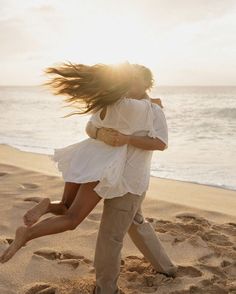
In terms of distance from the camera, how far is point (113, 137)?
3.22m

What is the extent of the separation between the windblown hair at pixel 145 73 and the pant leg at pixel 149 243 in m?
1.05

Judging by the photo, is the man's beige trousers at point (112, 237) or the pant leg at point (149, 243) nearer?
the man's beige trousers at point (112, 237)

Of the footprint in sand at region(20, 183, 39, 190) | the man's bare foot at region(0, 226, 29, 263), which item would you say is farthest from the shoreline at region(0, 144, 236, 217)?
the man's bare foot at region(0, 226, 29, 263)

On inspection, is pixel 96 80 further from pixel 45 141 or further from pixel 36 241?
pixel 45 141

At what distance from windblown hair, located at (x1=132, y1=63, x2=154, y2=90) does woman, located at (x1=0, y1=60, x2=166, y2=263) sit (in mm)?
195

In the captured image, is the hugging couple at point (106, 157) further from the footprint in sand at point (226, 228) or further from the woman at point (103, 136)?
the footprint in sand at point (226, 228)

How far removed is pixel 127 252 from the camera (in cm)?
454

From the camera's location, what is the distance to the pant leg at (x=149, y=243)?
152 inches

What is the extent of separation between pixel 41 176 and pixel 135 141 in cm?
468

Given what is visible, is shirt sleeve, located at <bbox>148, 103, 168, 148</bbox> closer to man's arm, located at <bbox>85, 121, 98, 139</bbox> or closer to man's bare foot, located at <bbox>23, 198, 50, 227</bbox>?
man's arm, located at <bbox>85, 121, 98, 139</bbox>

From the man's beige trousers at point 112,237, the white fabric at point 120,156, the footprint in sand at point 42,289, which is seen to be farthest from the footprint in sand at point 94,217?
the white fabric at point 120,156

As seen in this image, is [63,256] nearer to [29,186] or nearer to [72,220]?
[72,220]

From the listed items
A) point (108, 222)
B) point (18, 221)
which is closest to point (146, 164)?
point (108, 222)

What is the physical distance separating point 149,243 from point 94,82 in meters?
1.52
